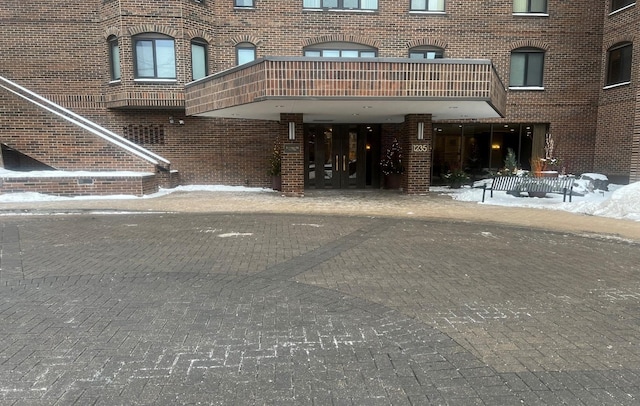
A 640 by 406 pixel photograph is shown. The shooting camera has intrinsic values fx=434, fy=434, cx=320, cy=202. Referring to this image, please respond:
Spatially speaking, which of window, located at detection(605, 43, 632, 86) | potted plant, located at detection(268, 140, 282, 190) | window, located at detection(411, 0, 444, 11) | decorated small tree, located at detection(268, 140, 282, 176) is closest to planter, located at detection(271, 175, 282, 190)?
potted plant, located at detection(268, 140, 282, 190)

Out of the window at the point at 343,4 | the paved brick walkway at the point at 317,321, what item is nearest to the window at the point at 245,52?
the window at the point at 343,4

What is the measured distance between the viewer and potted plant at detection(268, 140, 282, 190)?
16.8 metres

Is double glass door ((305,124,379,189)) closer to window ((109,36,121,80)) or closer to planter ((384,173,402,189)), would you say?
planter ((384,173,402,189))

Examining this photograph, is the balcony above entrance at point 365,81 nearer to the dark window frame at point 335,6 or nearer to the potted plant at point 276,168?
the potted plant at point 276,168

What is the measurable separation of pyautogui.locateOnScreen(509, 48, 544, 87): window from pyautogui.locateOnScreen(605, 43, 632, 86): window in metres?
2.47

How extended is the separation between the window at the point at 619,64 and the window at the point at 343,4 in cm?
957

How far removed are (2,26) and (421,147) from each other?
16.8m

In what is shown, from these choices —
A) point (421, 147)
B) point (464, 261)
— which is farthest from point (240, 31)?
point (464, 261)

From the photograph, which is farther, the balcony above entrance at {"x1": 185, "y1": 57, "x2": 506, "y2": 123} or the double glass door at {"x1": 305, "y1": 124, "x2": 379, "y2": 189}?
the double glass door at {"x1": 305, "y1": 124, "x2": 379, "y2": 189}

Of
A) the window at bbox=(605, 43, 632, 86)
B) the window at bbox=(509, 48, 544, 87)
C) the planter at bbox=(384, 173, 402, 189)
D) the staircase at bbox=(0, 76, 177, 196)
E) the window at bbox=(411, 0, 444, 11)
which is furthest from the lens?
the window at bbox=(509, 48, 544, 87)

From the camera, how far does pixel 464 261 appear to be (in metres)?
6.32

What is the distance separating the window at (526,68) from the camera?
1820 centimetres

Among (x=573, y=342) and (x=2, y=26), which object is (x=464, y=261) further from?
(x=2, y=26)

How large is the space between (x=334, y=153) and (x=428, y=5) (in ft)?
23.9
